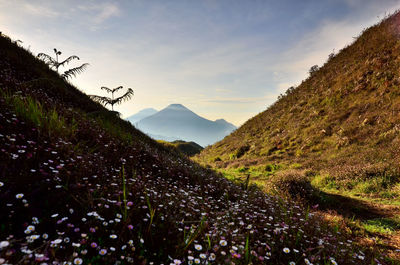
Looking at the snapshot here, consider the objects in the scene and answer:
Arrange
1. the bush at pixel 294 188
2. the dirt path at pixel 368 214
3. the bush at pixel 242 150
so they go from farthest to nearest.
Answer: the bush at pixel 242 150 → the bush at pixel 294 188 → the dirt path at pixel 368 214

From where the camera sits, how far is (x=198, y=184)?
717cm

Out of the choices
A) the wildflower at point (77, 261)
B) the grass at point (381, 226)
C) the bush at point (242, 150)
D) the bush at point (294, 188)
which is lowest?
the grass at point (381, 226)

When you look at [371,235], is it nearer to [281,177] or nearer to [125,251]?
[281,177]

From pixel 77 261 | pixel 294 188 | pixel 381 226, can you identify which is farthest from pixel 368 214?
pixel 77 261

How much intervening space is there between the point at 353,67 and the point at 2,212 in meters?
28.1

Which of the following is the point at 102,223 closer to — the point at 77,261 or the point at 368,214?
the point at 77,261

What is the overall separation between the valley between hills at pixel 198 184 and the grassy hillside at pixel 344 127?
11 cm

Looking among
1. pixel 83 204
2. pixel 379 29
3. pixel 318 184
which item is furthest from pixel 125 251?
pixel 379 29

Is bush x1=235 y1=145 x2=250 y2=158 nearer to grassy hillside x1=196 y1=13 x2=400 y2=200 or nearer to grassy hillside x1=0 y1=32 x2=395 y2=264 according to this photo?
grassy hillside x1=196 y1=13 x2=400 y2=200

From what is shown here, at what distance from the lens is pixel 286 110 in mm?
27094

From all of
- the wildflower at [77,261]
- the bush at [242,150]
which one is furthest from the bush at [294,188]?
the bush at [242,150]

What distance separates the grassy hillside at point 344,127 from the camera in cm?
1109

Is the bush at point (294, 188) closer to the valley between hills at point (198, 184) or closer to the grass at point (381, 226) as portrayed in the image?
the valley between hills at point (198, 184)

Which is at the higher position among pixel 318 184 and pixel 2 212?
pixel 2 212
